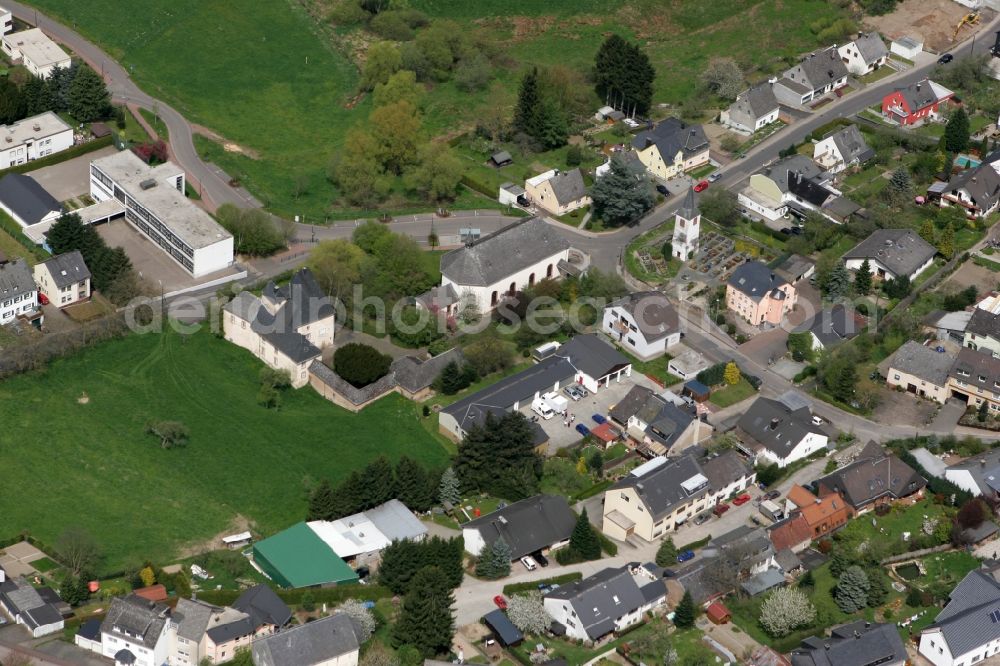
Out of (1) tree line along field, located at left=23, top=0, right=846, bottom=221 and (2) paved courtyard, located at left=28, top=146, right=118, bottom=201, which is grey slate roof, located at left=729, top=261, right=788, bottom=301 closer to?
(1) tree line along field, located at left=23, top=0, right=846, bottom=221

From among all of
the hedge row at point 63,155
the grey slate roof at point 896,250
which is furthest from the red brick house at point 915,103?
the hedge row at point 63,155

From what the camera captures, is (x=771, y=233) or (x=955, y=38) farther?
(x=955, y=38)

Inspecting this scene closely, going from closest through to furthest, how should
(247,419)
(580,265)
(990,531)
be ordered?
(990,531)
(247,419)
(580,265)

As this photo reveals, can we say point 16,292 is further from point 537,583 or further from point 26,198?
point 537,583

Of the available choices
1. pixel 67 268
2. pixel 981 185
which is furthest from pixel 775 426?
pixel 67 268

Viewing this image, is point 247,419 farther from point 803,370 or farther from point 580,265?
point 803,370

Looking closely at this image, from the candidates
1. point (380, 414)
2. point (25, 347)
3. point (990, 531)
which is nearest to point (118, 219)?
point (25, 347)
